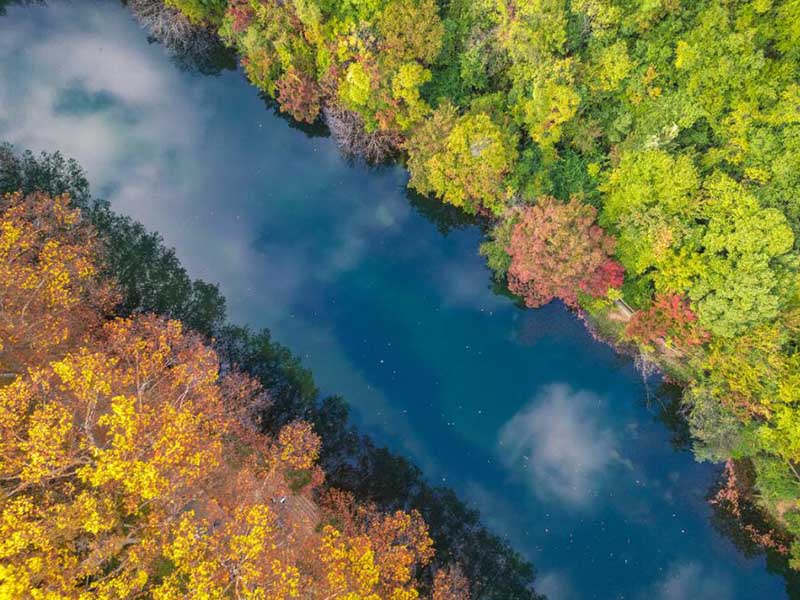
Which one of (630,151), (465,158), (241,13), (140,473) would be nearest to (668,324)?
(630,151)

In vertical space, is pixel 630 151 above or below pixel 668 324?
above

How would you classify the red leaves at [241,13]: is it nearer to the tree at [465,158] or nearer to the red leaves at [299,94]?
the red leaves at [299,94]

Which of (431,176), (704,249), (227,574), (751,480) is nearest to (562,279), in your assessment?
(704,249)

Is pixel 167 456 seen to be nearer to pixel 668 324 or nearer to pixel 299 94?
pixel 299 94

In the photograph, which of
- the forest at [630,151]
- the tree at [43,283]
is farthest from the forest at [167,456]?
the forest at [630,151]

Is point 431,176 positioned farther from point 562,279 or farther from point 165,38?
point 165,38

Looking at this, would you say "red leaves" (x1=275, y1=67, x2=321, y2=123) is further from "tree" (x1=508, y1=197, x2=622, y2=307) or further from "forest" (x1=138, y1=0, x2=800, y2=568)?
"tree" (x1=508, y1=197, x2=622, y2=307)
